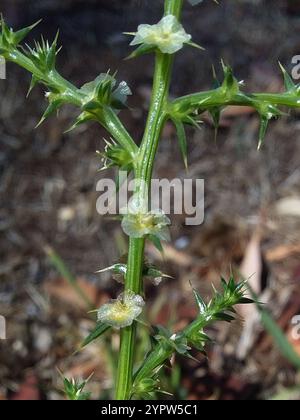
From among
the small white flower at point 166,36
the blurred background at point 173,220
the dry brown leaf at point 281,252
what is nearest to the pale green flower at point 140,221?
the small white flower at point 166,36

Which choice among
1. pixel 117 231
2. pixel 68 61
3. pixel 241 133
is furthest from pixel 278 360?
pixel 68 61

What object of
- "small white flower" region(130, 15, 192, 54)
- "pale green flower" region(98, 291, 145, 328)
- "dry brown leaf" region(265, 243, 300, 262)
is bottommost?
"pale green flower" region(98, 291, 145, 328)

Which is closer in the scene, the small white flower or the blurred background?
the small white flower

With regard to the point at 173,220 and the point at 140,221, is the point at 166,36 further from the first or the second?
the point at 173,220

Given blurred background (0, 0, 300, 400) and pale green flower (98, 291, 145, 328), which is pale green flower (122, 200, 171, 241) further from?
blurred background (0, 0, 300, 400)

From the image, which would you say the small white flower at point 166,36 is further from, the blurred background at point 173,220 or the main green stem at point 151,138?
the blurred background at point 173,220

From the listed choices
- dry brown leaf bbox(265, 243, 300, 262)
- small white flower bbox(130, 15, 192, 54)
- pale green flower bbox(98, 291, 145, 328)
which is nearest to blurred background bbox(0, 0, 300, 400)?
dry brown leaf bbox(265, 243, 300, 262)
